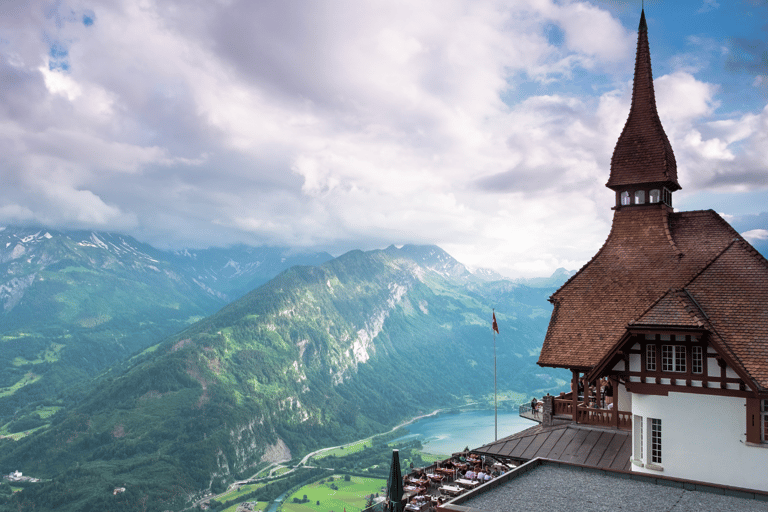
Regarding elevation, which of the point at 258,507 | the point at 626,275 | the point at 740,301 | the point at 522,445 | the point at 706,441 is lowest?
the point at 258,507

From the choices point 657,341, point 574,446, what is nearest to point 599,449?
point 574,446

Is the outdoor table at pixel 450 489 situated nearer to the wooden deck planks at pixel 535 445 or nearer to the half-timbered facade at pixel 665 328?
the wooden deck planks at pixel 535 445

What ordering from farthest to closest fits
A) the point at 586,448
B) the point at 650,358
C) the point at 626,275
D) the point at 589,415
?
the point at 626,275, the point at 589,415, the point at 586,448, the point at 650,358

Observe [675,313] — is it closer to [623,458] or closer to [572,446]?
[623,458]

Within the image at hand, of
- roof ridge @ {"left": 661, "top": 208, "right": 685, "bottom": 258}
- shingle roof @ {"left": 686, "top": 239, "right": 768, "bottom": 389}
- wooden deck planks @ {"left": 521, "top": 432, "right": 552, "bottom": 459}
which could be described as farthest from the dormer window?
wooden deck planks @ {"left": 521, "top": 432, "right": 552, "bottom": 459}

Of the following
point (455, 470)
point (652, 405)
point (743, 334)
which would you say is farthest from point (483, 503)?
point (455, 470)

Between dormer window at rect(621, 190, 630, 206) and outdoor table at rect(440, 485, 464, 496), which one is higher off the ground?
dormer window at rect(621, 190, 630, 206)

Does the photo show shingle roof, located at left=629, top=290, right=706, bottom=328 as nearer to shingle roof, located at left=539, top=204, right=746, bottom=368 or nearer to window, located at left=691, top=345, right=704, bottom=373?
window, located at left=691, top=345, right=704, bottom=373
